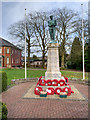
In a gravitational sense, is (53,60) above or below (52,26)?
below

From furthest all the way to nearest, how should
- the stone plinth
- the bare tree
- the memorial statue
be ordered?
the bare tree → the memorial statue → the stone plinth

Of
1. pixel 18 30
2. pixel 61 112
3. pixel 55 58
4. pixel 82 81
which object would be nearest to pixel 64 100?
pixel 61 112

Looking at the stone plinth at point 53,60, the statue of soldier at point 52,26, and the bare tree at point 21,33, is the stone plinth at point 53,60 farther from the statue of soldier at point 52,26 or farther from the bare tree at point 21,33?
the bare tree at point 21,33

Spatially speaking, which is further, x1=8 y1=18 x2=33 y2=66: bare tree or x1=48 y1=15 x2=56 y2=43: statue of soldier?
x1=8 y1=18 x2=33 y2=66: bare tree

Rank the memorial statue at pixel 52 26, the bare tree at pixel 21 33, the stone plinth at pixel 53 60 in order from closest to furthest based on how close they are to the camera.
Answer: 1. the stone plinth at pixel 53 60
2. the memorial statue at pixel 52 26
3. the bare tree at pixel 21 33

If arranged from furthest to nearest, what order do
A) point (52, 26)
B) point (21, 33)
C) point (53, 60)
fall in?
point (21, 33), point (52, 26), point (53, 60)

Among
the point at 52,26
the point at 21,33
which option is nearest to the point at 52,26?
the point at 52,26

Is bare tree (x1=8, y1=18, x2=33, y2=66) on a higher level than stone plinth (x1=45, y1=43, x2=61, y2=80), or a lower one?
higher

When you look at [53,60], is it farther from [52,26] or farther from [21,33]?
[21,33]

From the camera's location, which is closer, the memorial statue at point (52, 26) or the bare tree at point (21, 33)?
the memorial statue at point (52, 26)

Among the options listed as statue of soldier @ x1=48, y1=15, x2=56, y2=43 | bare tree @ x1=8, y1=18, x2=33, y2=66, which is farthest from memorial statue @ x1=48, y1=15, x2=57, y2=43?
bare tree @ x1=8, y1=18, x2=33, y2=66

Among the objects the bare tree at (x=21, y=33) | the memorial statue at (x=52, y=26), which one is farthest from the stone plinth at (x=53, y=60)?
the bare tree at (x=21, y=33)

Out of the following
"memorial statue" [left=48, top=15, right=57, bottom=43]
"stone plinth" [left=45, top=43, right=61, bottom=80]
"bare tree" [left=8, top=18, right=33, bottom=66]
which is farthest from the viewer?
"bare tree" [left=8, top=18, right=33, bottom=66]

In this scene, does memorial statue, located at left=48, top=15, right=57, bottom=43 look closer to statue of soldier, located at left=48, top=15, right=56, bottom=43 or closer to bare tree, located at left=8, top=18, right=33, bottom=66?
statue of soldier, located at left=48, top=15, right=56, bottom=43
